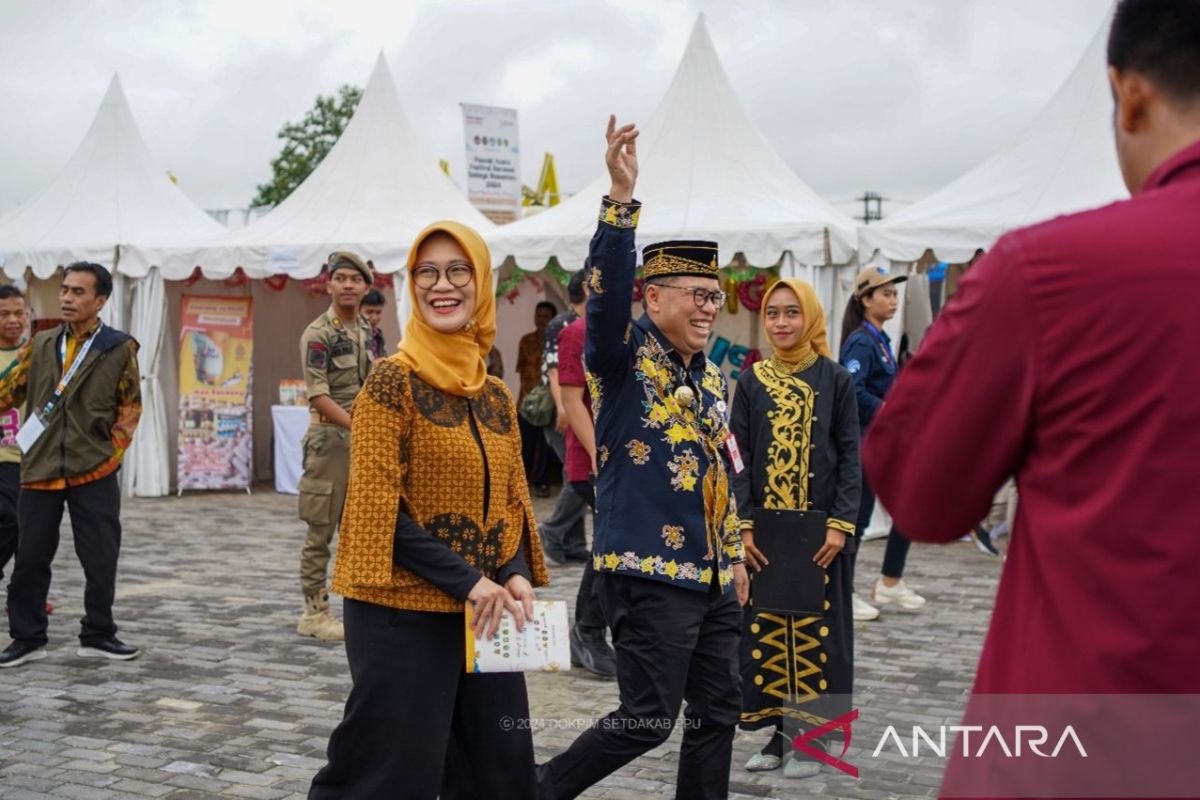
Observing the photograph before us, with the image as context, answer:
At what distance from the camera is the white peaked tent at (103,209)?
14.1m

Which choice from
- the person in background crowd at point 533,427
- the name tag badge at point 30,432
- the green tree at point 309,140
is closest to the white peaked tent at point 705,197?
the person in background crowd at point 533,427

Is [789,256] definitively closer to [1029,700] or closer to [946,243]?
[946,243]

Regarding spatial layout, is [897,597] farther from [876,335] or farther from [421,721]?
[421,721]

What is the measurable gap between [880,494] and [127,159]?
647 inches

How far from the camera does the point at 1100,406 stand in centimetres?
142

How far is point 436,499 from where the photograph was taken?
307 cm

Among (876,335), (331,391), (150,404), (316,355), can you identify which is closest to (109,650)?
(331,391)

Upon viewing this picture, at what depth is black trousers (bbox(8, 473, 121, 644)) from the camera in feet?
20.0

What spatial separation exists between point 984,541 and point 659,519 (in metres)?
7.31

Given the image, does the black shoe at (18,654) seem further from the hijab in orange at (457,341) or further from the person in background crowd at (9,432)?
the hijab in orange at (457,341)

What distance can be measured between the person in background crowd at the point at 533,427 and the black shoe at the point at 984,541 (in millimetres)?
5383

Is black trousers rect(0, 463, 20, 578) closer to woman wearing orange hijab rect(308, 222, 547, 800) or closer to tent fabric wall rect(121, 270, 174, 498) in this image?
woman wearing orange hijab rect(308, 222, 547, 800)

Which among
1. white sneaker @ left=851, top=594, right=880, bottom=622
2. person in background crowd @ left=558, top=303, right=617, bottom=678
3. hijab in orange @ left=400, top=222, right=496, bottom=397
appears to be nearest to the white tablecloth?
white sneaker @ left=851, top=594, right=880, bottom=622

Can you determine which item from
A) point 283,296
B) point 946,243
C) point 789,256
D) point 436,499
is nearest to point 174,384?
point 283,296
